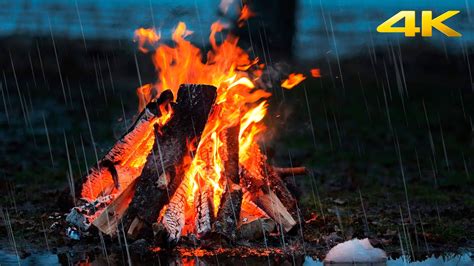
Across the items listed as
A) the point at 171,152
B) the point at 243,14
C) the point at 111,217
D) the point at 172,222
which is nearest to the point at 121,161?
the point at 171,152

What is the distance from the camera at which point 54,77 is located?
19.0m

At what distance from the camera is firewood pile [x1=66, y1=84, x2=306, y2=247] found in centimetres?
866

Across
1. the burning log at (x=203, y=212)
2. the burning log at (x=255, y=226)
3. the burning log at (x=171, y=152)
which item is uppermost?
the burning log at (x=171, y=152)

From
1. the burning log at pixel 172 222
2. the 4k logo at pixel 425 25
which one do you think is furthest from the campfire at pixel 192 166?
the 4k logo at pixel 425 25

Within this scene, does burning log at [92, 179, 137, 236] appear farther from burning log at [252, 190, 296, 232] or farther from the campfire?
burning log at [252, 190, 296, 232]

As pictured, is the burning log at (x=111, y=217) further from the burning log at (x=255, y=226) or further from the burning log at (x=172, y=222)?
the burning log at (x=255, y=226)

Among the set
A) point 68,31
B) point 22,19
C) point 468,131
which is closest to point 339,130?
point 468,131

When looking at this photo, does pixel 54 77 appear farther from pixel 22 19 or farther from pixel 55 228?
pixel 55 228

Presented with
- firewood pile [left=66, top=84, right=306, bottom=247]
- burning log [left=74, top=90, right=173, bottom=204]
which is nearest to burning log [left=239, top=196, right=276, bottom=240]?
firewood pile [left=66, top=84, right=306, bottom=247]

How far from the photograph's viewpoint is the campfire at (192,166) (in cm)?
871

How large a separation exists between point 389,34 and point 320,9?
1.81 metres

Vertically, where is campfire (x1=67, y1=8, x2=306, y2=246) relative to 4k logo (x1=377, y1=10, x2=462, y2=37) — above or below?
below

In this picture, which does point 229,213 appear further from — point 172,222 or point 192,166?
point 192,166

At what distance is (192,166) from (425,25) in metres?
12.3
